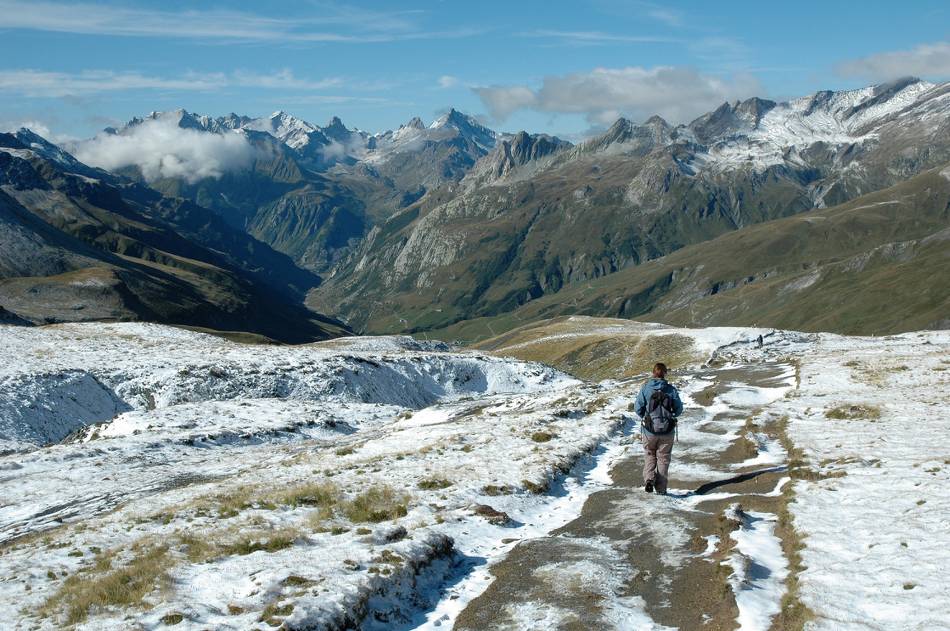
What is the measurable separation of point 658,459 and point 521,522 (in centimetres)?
487

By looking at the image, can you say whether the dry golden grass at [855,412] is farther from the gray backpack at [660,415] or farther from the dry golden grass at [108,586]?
the dry golden grass at [108,586]

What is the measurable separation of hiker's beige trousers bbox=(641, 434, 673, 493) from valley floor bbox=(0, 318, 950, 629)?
0.78 m

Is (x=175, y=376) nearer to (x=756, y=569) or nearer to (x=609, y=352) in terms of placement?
(x=756, y=569)

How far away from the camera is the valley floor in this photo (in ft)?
44.9

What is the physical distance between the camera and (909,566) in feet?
46.9

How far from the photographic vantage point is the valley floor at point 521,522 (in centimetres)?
1368

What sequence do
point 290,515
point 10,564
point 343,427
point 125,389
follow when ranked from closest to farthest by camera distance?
point 10,564 < point 290,515 < point 343,427 < point 125,389

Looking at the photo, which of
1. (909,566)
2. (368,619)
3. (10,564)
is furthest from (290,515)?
(909,566)

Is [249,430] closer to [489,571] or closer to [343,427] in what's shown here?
[343,427]

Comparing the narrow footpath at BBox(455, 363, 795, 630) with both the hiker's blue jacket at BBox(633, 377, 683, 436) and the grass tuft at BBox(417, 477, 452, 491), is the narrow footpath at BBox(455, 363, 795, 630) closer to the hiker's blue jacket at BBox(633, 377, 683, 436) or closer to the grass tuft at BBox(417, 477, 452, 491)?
the hiker's blue jacket at BBox(633, 377, 683, 436)

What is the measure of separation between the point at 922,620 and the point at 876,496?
26.2 ft

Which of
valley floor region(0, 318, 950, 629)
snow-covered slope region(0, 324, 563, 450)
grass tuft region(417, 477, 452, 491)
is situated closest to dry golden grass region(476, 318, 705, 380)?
snow-covered slope region(0, 324, 563, 450)

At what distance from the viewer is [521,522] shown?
20484mm

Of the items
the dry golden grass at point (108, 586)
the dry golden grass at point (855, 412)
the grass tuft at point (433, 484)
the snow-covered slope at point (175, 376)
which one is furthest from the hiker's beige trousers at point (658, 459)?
the snow-covered slope at point (175, 376)
